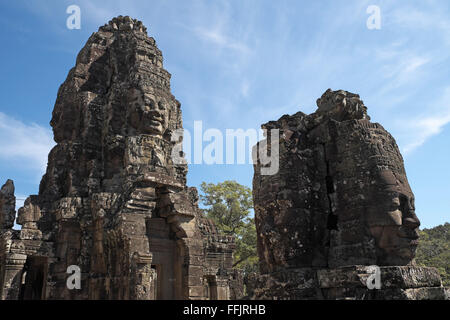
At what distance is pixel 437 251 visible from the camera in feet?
109

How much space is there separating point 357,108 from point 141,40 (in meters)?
12.4

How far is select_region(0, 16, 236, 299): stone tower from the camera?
10039 millimetres

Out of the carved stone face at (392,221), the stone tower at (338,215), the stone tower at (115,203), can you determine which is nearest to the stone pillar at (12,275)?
the stone tower at (115,203)

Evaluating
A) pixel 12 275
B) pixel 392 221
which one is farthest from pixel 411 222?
pixel 12 275

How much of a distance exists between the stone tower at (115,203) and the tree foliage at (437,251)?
17189 millimetres

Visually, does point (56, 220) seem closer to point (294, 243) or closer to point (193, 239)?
point (193, 239)

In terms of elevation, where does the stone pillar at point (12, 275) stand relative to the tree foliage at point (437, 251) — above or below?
below

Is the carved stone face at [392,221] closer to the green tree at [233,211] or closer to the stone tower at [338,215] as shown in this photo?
the stone tower at [338,215]

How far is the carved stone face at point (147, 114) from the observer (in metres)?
13.5

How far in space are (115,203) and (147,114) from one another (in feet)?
13.3

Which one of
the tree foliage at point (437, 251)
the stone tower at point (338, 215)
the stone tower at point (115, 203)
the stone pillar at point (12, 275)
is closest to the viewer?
the stone tower at point (338, 215)

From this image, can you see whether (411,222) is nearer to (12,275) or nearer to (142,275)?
(142,275)

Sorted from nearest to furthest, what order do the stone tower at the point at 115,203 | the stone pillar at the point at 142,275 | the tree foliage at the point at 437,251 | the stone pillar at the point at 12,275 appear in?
1. the stone pillar at the point at 142,275
2. the stone tower at the point at 115,203
3. the stone pillar at the point at 12,275
4. the tree foliage at the point at 437,251

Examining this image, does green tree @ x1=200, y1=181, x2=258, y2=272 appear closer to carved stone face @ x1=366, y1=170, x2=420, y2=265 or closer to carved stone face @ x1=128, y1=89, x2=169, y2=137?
carved stone face @ x1=128, y1=89, x2=169, y2=137
